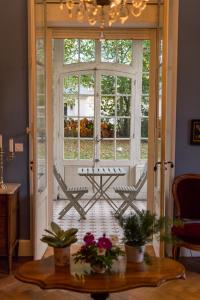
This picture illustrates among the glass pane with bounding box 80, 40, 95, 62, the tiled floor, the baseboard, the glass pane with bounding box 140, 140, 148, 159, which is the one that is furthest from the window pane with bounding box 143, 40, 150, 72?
the baseboard

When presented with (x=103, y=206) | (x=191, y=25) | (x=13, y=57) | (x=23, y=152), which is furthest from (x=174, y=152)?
(x=103, y=206)

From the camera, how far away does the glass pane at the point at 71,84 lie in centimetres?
731

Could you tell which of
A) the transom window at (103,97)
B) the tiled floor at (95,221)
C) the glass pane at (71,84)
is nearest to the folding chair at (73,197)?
the tiled floor at (95,221)

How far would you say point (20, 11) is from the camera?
14.4ft

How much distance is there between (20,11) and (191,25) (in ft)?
6.05

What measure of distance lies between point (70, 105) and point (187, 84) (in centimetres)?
325

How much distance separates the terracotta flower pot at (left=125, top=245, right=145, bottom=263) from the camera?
9.96 ft

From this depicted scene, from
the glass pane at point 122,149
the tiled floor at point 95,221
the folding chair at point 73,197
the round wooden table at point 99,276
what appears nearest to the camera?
the round wooden table at point 99,276

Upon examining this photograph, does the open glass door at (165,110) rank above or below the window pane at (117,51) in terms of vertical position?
below

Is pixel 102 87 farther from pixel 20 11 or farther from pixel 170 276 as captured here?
pixel 170 276

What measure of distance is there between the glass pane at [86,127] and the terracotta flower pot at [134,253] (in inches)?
176

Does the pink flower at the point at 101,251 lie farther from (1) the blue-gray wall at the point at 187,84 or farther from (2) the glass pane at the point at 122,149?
(2) the glass pane at the point at 122,149

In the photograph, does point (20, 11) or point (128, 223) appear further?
point (20, 11)

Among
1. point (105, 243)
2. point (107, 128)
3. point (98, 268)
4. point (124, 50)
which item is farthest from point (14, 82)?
point (124, 50)
